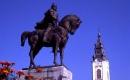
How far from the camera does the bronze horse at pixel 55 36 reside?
17.1 meters

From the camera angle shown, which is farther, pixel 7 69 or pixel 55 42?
pixel 55 42

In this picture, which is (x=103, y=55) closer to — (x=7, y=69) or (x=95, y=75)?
(x=95, y=75)

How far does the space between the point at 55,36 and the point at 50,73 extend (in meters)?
1.56

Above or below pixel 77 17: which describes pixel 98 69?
above

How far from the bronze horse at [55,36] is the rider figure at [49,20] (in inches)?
9.3

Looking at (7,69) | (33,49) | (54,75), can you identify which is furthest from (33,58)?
(7,69)

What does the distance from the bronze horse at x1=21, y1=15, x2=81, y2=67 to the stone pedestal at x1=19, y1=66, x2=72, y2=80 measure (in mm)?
376

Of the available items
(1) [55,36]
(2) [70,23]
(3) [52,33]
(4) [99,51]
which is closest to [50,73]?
(1) [55,36]

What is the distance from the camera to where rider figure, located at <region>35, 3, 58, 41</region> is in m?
17.5

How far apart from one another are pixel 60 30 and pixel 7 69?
4.08m

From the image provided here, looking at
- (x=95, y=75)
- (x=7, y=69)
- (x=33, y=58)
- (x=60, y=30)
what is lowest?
(x=7, y=69)

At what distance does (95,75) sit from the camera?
14088 cm

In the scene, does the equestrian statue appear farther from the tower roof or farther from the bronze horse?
the tower roof

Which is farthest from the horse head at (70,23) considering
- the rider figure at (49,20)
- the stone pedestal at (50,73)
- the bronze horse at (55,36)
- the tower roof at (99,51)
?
the tower roof at (99,51)
